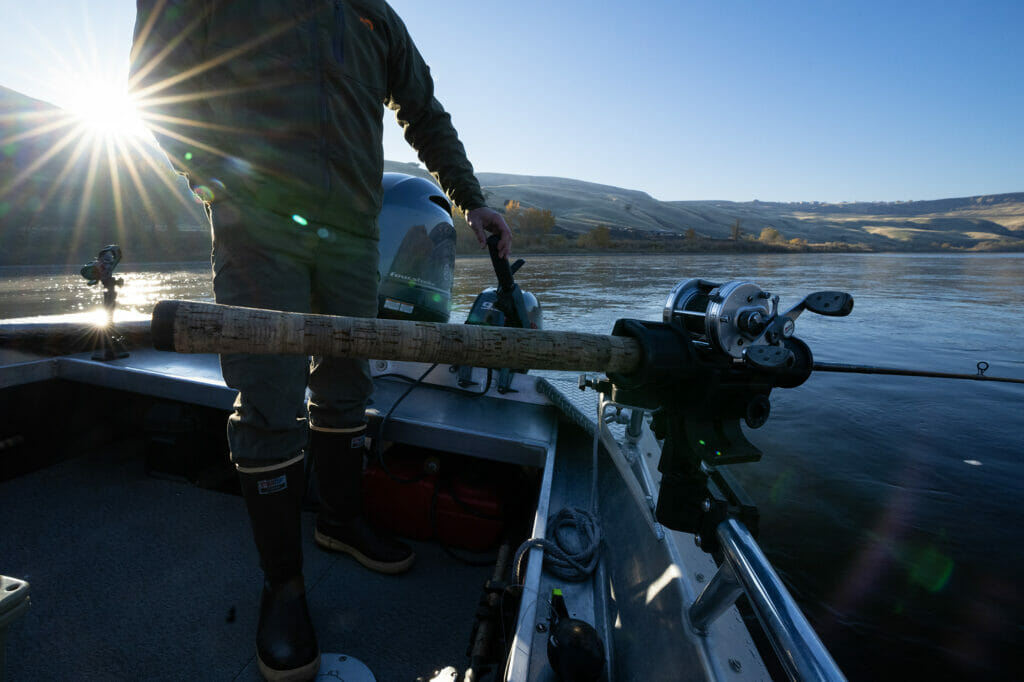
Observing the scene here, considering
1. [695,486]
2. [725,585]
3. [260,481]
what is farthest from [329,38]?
[725,585]

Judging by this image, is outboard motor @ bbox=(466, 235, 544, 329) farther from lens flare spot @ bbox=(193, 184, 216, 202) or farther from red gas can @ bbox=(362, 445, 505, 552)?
lens flare spot @ bbox=(193, 184, 216, 202)

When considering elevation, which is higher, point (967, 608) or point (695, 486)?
point (695, 486)

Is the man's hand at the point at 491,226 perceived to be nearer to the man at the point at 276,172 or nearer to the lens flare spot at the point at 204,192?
the man at the point at 276,172

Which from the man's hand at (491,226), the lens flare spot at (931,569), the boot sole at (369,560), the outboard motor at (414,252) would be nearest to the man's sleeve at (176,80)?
the man's hand at (491,226)

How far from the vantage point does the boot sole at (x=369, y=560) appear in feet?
6.89

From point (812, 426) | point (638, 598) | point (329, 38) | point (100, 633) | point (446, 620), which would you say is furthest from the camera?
point (812, 426)

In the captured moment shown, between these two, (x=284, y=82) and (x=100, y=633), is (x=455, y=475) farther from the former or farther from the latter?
(x=284, y=82)

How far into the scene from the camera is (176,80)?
4.72ft

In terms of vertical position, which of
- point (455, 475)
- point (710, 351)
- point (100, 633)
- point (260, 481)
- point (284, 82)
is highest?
point (284, 82)

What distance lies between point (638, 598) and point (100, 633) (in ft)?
6.32

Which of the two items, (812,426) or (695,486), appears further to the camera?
(812,426)

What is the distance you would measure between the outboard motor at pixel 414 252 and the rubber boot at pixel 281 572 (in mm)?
1674

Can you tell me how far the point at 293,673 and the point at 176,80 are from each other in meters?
1.81

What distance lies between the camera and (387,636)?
6.03ft
